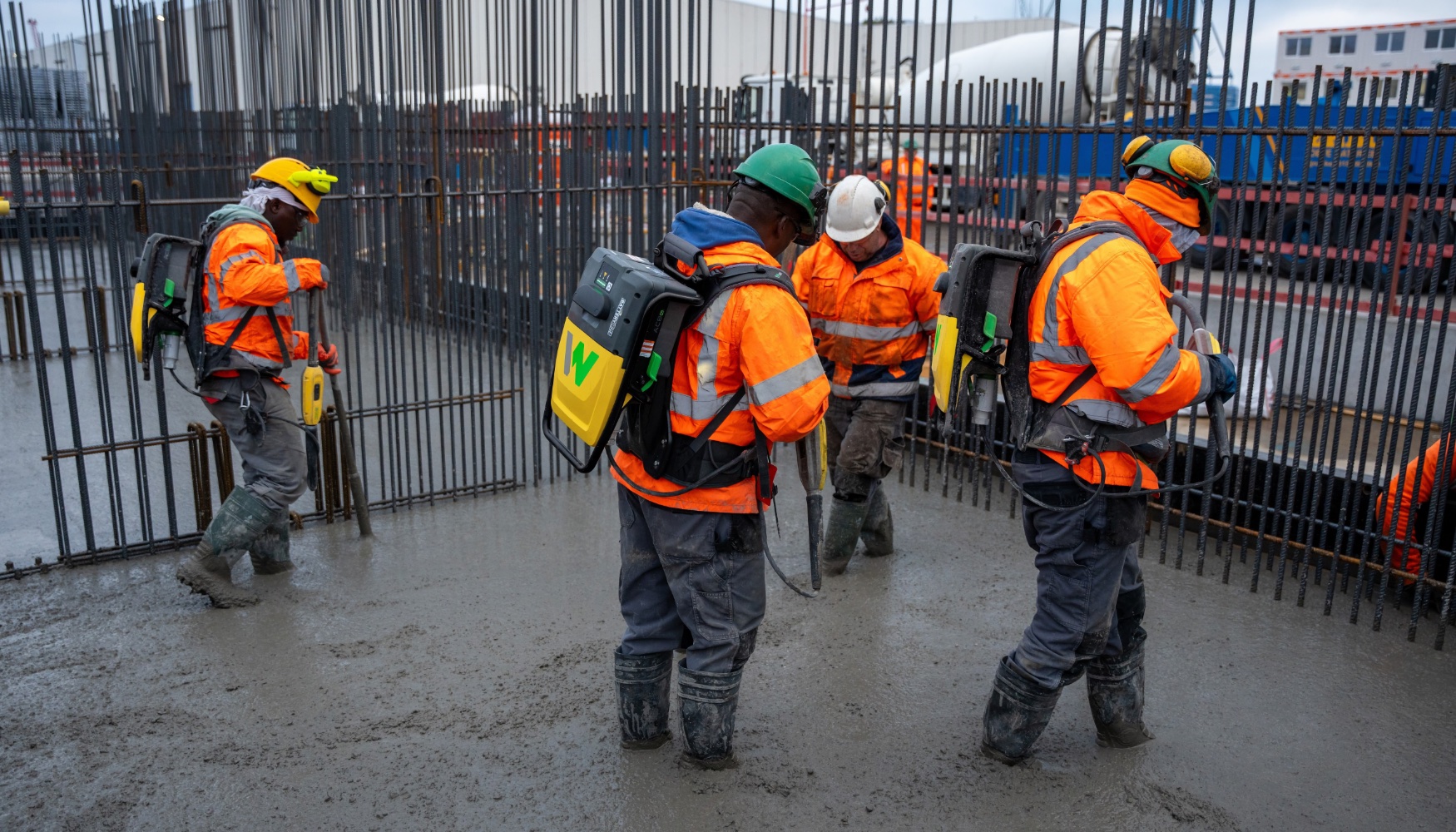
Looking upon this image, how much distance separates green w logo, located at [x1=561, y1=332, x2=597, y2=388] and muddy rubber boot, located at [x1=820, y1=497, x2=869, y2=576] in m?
2.49

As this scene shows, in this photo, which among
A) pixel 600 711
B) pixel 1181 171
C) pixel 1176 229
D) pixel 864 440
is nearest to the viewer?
pixel 1181 171

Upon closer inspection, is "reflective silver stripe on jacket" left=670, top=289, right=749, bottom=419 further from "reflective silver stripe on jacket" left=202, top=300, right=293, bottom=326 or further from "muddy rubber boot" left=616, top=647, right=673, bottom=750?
"reflective silver stripe on jacket" left=202, top=300, right=293, bottom=326

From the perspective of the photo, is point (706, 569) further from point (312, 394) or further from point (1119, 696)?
point (312, 394)

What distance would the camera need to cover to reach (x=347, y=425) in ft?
20.6

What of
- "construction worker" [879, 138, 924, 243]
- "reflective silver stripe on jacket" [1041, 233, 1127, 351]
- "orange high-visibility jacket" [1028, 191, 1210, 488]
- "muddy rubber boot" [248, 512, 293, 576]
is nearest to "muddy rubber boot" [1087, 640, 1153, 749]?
"orange high-visibility jacket" [1028, 191, 1210, 488]

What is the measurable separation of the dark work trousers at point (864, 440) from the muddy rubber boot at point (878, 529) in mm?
303

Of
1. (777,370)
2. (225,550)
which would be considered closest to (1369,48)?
(777,370)

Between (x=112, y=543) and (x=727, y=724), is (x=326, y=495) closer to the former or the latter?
(x=112, y=543)

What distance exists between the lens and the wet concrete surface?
3.74m

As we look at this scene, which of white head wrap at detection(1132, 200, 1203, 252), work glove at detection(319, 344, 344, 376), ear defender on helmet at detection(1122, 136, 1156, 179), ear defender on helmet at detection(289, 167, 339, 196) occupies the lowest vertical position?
work glove at detection(319, 344, 344, 376)

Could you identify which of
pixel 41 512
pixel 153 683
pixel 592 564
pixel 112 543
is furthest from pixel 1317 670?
pixel 41 512

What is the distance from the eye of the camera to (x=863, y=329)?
5.43 meters

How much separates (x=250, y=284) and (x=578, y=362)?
2.33 meters

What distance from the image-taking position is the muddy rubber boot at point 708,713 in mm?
3742
